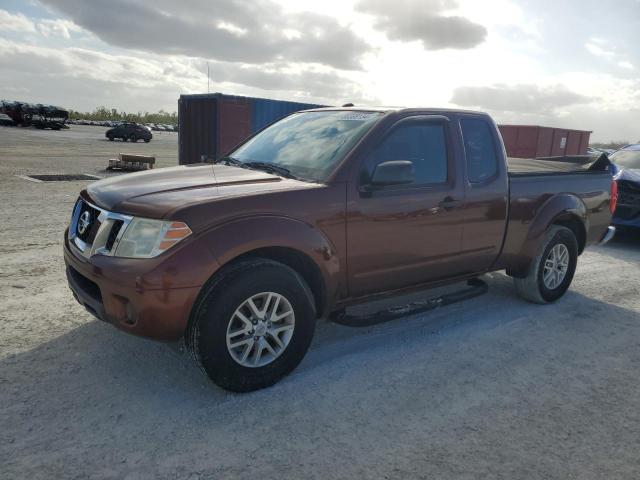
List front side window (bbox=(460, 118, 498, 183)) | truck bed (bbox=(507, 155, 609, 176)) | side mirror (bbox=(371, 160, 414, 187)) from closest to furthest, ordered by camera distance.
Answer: side mirror (bbox=(371, 160, 414, 187)), front side window (bbox=(460, 118, 498, 183)), truck bed (bbox=(507, 155, 609, 176))

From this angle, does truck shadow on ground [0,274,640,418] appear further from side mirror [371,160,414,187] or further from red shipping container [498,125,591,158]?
red shipping container [498,125,591,158]

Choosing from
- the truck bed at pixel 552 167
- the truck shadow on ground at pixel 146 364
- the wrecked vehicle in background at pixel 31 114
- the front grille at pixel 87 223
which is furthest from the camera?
the wrecked vehicle in background at pixel 31 114

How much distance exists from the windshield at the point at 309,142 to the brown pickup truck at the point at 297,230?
0.05 feet

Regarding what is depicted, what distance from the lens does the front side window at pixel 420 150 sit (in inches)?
151

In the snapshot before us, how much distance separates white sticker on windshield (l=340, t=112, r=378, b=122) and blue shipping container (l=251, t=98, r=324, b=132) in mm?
10799

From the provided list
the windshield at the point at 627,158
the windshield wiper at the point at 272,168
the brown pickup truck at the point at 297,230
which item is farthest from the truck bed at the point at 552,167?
the windshield at the point at 627,158

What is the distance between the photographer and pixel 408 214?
3816mm

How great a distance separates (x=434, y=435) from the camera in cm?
289

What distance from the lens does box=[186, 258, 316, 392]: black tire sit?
9.82 ft

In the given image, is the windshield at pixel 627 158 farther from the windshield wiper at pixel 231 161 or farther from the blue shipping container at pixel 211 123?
the blue shipping container at pixel 211 123

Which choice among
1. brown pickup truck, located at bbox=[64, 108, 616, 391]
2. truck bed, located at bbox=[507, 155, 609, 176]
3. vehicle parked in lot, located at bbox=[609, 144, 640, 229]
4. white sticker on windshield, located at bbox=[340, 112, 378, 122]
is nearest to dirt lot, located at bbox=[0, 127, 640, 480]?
brown pickup truck, located at bbox=[64, 108, 616, 391]

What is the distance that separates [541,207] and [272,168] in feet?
8.75

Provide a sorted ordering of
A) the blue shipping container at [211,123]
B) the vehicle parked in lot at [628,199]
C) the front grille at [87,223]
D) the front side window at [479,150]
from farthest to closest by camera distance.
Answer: the blue shipping container at [211,123]
the vehicle parked in lot at [628,199]
the front side window at [479,150]
the front grille at [87,223]

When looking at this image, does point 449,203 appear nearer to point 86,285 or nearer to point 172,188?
point 172,188
